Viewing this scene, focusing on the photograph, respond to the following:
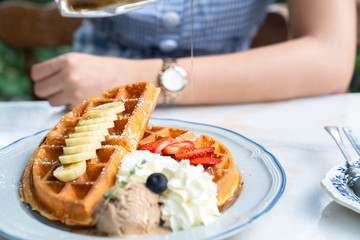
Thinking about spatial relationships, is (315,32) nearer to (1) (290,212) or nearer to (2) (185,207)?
(1) (290,212)

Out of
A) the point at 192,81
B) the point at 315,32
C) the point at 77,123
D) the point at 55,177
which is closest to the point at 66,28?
the point at 192,81

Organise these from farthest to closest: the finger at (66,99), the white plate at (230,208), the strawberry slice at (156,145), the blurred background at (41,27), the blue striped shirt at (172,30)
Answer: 1. the blurred background at (41,27)
2. the blue striped shirt at (172,30)
3. the finger at (66,99)
4. the strawberry slice at (156,145)
5. the white plate at (230,208)

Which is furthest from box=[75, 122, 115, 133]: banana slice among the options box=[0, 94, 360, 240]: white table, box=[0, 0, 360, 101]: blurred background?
box=[0, 0, 360, 101]: blurred background

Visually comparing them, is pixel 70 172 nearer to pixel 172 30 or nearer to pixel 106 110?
pixel 106 110

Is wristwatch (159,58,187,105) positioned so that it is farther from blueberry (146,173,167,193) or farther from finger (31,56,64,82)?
blueberry (146,173,167,193)

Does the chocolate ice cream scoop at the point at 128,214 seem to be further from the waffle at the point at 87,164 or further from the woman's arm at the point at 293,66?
the woman's arm at the point at 293,66

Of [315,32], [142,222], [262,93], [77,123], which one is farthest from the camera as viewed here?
[315,32]

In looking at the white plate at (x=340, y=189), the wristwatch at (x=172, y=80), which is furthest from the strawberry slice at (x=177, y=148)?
the wristwatch at (x=172, y=80)

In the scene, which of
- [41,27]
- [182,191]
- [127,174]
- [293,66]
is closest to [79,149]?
[127,174]
